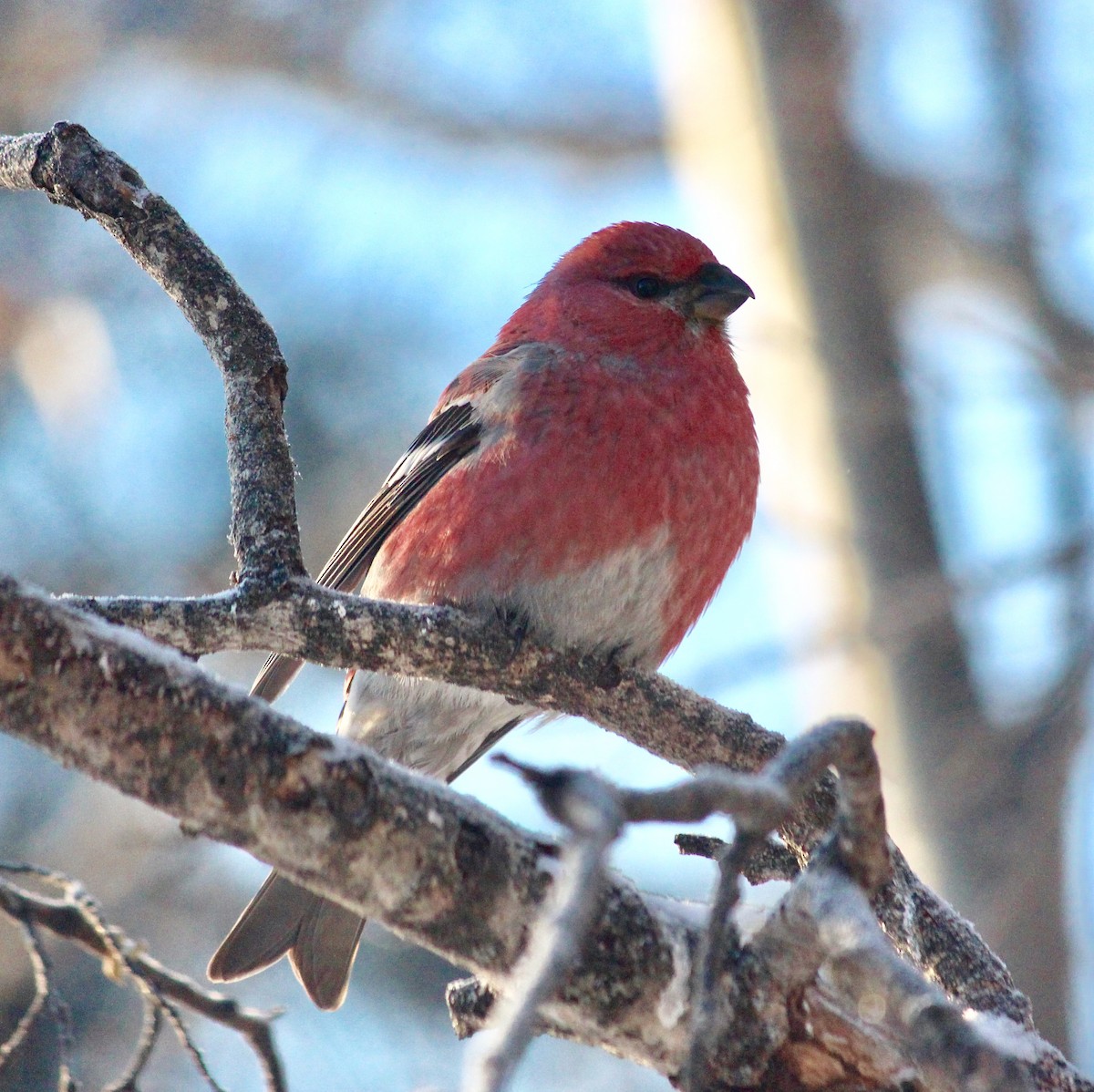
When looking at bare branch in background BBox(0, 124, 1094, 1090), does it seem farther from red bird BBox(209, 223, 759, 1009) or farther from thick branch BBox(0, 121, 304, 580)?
red bird BBox(209, 223, 759, 1009)

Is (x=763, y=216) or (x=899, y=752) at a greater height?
(x=763, y=216)

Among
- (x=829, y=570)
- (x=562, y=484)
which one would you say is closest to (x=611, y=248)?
(x=562, y=484)

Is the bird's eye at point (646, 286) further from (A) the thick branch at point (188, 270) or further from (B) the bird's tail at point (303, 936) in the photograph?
(B) the bird's tail at point (303, 936)

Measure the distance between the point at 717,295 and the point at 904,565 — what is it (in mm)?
2096

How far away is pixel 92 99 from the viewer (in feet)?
26.1

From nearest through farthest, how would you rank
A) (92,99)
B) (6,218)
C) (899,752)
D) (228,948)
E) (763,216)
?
(228,948)
(899,752)
(763,216)
(6,218)
(92,99)

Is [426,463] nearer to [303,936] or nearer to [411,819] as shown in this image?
[303,936]

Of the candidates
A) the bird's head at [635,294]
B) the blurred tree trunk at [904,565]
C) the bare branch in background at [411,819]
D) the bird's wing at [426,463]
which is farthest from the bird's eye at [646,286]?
the bare branch in background at [411,819]

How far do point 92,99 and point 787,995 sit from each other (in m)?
7.44

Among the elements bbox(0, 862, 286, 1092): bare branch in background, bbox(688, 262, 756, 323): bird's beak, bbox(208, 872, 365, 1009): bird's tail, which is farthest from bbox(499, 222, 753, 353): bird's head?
bbox(0, 862, 286, 1092): bare branch in background

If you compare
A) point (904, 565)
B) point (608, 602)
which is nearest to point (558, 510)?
point (608, 602)

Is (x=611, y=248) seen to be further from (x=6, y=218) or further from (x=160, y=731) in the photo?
(x=6, y=218)

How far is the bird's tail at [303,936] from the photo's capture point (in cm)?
303

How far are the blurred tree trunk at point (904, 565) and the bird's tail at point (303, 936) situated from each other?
2.18 metres
